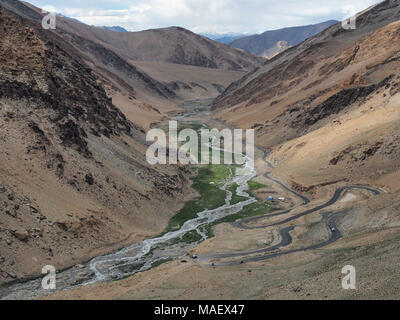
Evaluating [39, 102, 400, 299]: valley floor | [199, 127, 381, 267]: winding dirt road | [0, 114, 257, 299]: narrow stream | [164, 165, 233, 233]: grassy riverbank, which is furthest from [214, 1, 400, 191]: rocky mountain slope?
[0, 114, 257, 299]: narrow stream

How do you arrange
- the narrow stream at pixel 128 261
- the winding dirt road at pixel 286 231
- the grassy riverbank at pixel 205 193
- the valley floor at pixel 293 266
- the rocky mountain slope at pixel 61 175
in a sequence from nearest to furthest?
1. the valley floor at pixel 293 266
2. the narrow stream at pixel 128 261
3. the winding dirt road at pixel 286 231
4. the rocky mountain slope at pixel 61 175
5. the grassy riverbank at pixel 205 193

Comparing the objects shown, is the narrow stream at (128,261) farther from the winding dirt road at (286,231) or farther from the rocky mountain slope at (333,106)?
the rocky mountain slope at (333,106)

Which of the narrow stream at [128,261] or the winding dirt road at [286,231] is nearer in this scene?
the narrow stream at [128,261]

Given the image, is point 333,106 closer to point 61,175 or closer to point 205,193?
point 205,193

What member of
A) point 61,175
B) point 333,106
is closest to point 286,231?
point 61,175

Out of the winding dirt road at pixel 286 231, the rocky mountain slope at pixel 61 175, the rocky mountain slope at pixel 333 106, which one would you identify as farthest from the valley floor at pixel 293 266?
the rocky mountain slope at pixel 333 106

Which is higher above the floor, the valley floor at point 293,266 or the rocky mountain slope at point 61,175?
the rocky mountain slope at point 61,175
